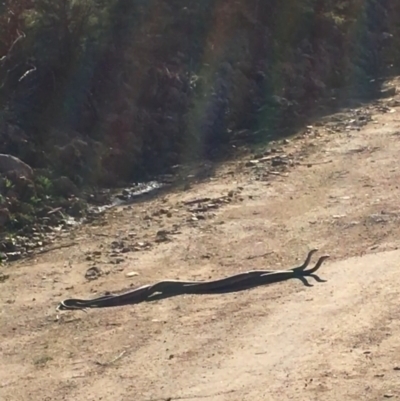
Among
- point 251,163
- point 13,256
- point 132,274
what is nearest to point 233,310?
point 132,274

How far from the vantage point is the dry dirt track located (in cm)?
579

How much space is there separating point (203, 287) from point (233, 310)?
32.4 inches

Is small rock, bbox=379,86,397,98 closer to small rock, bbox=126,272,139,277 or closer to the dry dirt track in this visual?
the dry dirt track

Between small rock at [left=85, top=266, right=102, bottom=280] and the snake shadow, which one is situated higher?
small rock at [left=85, top=266, right=102, bottom=280]

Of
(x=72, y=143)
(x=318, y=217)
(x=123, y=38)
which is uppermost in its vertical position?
(x=123, y=38)

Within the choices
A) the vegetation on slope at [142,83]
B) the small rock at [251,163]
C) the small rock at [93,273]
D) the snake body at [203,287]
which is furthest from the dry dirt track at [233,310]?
the vegetation on slope at [142,83]

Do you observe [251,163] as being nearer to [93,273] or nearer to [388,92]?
[93,273]

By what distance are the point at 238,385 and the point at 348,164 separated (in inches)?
290

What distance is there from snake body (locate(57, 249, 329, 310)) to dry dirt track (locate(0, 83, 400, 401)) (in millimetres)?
181

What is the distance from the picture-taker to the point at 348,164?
500 inches

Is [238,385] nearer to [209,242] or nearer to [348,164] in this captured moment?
[209,242]

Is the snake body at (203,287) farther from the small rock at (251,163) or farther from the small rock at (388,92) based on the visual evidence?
the small rock at (388,92)

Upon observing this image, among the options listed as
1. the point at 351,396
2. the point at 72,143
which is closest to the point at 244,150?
the point at 72,143

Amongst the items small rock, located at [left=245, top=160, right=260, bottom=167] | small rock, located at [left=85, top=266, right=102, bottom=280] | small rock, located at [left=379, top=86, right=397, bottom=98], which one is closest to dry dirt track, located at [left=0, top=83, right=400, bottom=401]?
small rock, located at [left=85, top=266, right=102, bottom=280]
